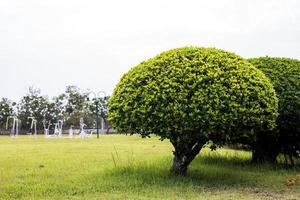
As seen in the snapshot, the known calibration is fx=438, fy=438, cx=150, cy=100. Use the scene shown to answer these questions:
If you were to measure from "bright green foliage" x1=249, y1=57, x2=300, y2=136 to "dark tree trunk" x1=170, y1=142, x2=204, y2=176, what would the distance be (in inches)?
85.4

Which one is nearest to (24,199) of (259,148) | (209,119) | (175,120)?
(175,120)

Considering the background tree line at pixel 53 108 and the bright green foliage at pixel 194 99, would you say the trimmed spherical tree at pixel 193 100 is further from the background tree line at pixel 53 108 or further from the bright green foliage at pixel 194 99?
the background tree line at pixel 53 108

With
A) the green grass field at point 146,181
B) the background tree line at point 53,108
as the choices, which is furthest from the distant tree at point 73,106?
the green grass field at point 146,181

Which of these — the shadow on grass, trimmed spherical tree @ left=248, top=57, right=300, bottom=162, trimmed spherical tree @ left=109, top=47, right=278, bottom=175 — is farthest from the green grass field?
trimmed spherical tree @ left=109, top=47, right=278, bottom=175

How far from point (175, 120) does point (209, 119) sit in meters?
0.52

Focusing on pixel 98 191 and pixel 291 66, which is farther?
pixel 291 66

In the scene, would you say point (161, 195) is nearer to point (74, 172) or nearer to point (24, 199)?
point (24, 199)

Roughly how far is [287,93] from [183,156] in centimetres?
263

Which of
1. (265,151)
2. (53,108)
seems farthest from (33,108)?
(265,151)

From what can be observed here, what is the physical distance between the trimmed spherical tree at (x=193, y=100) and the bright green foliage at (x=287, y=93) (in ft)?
3.87

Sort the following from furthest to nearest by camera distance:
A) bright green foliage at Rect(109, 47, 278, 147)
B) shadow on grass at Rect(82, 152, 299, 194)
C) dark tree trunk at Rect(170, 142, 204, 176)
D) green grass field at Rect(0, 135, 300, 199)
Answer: dark tree trunk at Rect(170, 142, 204, 176)
shadow on grass at Rect(82, 152, 299, 194)
bright green foliage at Rect(109, 47, 278, 147)
green grass field at Rect(0, 135, 300, 199)

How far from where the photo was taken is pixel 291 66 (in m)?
9.20

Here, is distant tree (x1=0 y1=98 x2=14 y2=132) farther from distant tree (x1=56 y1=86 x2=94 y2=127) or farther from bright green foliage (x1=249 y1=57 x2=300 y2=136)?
bright green foliage (x1=249 y1=57 x2=300 y2=136)

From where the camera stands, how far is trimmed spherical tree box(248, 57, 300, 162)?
8.68 metres
